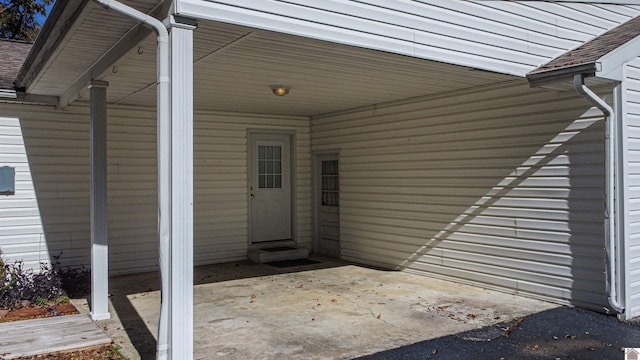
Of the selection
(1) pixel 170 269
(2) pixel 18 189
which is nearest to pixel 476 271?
(1) pixel 170 269

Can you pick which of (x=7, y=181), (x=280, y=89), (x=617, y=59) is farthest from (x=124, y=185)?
(x=617, y=59)

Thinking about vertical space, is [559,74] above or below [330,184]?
above

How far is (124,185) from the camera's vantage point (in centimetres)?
781

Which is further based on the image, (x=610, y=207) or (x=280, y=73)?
(x=280, y=73)

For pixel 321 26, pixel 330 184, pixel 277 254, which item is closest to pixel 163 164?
pixel 321 26

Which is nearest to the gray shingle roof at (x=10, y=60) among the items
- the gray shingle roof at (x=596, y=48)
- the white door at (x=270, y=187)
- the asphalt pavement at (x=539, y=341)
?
the white door at (x=270, y=187)

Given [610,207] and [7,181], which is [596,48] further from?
[7,181]

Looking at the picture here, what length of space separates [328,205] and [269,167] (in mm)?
1321

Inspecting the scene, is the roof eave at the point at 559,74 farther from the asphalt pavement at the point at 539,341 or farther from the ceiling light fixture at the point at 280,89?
the ceiling light fixture at the point at 280,89

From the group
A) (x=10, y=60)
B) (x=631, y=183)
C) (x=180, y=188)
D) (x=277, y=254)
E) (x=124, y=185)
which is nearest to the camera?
(x=180, y=188)

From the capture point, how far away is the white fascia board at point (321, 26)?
347 centimetres

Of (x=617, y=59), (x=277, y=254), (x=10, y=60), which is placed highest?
(x=10, y=60)

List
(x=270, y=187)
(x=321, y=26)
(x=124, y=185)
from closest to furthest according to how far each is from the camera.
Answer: (x=321, y=26) → (x=124, y=185) → (x=270, y=187)

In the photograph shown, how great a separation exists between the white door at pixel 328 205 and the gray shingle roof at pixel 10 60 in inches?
203
